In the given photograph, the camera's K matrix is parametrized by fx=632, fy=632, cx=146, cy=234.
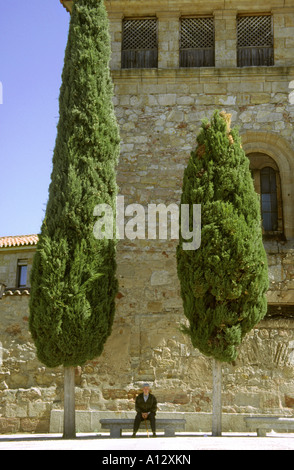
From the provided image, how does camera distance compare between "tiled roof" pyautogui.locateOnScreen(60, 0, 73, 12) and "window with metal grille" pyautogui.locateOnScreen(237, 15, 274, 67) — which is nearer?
"window with metal grille" pyautogui.locateOnScreen(237, 15, 274, 67)

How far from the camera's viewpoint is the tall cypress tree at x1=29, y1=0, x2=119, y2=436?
9.62 metres

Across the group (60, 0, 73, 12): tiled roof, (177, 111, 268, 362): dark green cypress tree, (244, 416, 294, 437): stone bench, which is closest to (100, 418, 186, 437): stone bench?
(244, 416, 294, 437): stone bench

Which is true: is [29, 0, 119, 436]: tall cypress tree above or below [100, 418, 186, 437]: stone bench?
above

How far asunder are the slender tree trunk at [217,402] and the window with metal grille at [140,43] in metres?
6.31

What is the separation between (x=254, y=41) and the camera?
1255cm

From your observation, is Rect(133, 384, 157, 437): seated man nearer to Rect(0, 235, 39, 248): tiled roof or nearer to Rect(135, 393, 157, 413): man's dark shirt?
Rect(135, 393, 157, 413): man's dark shirt

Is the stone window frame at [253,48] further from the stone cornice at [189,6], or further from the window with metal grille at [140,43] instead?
the window with metal grille at [140,43]

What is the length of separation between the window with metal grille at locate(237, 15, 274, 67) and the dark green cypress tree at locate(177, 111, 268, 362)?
10.9ft

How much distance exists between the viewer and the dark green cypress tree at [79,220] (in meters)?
9.62

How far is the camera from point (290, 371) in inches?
422

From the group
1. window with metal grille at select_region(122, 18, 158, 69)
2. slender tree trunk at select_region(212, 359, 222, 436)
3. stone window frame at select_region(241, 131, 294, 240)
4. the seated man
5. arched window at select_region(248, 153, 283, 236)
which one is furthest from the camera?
window with metal grille at select_region(122, 18, 158, 69)
